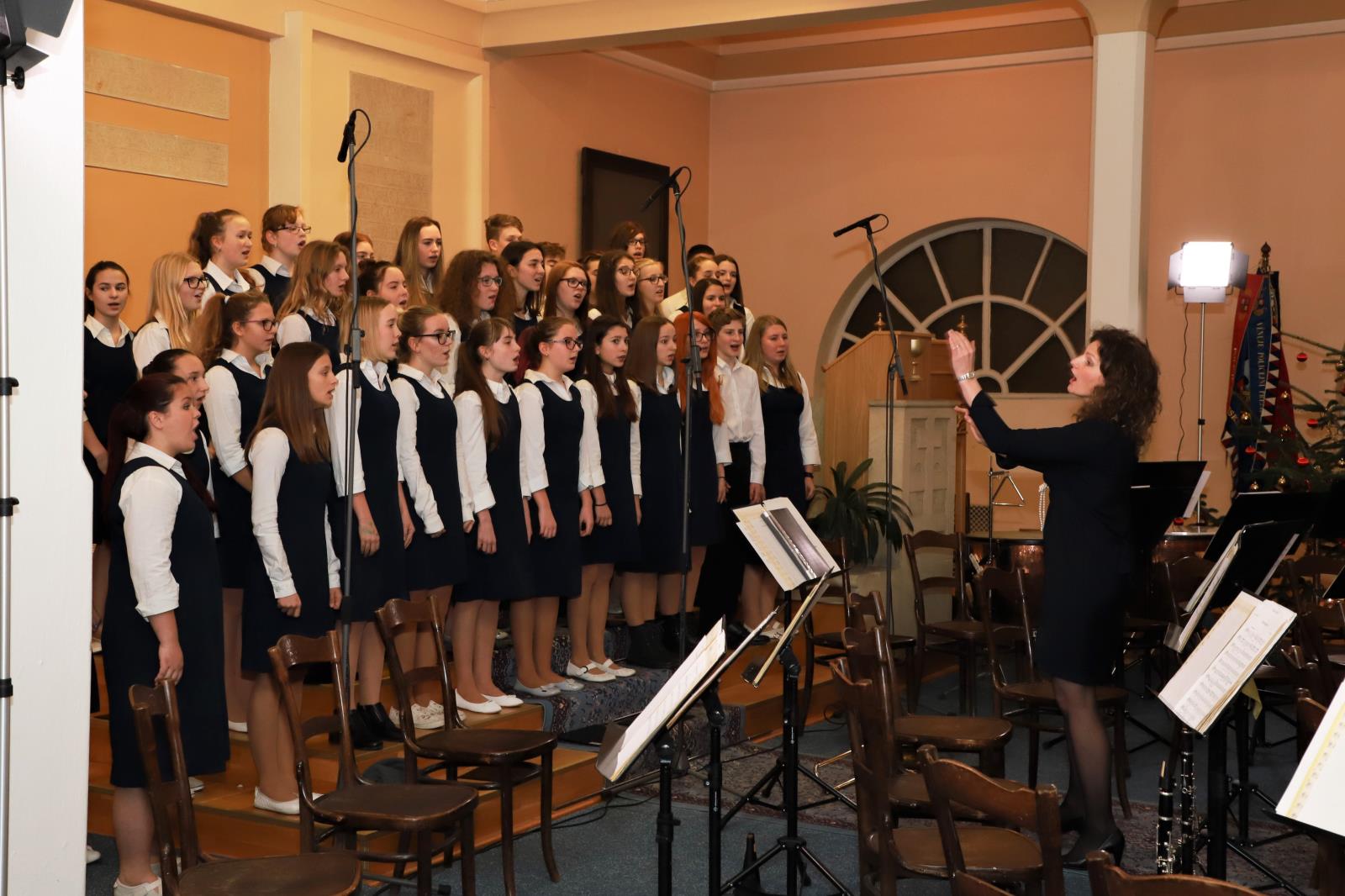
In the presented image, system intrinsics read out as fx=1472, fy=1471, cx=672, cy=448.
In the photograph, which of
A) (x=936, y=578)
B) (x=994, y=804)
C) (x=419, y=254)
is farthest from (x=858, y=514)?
(x=994, y=804)

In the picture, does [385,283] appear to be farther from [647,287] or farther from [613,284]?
[647,287]

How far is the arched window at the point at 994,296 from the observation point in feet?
35.9

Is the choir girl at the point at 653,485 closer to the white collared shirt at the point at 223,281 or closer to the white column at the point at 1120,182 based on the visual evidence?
the white collared shirt at the point at 223,281

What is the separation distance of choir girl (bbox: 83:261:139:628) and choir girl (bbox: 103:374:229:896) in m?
1.40

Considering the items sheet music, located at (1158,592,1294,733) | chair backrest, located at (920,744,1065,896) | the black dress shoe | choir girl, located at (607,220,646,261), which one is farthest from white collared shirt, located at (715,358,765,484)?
chair backrest, located at (920,744,1065,896)

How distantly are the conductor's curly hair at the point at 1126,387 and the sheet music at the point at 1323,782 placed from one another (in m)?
2.35

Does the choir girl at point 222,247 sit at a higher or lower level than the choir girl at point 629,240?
lower

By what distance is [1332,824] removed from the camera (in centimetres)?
191

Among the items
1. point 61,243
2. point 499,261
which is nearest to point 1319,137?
point 499,261

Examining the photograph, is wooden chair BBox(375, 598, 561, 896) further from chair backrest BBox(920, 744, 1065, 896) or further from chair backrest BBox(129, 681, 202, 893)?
chair backrest BBox(920, 744, 1065, 896)

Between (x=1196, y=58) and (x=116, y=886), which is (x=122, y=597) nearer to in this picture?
(x=116, y=886)

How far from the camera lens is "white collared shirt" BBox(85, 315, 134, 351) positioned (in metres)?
5.61

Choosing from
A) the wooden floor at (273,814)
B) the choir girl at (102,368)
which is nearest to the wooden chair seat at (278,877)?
the wooden floor at (273,814)

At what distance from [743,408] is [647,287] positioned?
73 centimetres
